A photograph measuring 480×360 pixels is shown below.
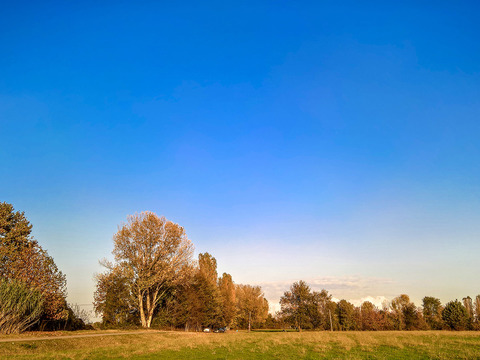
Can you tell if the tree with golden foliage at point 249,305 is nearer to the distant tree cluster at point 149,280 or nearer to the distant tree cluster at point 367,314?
the distant tree cluster at point 367,314

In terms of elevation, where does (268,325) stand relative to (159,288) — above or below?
below

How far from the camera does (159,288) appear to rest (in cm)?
4275

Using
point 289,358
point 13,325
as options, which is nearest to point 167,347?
point 289,358

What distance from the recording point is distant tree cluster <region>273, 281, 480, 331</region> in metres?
67.4

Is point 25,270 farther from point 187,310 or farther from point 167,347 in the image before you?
point 187,310

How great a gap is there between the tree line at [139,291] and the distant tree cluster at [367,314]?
0.24 m

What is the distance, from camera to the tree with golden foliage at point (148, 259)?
132ft

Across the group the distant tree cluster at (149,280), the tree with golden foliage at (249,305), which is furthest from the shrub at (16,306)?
the tree with golden foliage at (249,305)

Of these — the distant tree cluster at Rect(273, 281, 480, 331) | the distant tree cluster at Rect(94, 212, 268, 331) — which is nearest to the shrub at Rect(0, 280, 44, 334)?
the distant tree cluster at Rect(94, 212, 268, 331)

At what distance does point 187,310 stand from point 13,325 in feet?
83.6

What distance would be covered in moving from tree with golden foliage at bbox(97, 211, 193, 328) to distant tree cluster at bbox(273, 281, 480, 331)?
38.9 meters

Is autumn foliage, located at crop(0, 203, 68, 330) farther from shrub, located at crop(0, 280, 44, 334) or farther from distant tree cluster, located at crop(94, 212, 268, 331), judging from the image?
distant tree cluster, located at crop(94, 212, 268, 331)

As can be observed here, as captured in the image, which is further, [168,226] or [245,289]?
[245,289]

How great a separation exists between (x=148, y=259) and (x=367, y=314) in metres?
78.5
